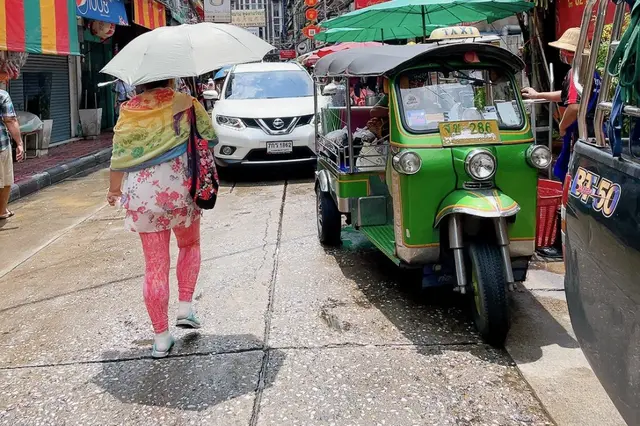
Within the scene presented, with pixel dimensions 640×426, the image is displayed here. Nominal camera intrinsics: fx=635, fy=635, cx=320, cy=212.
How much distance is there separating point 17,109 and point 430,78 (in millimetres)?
10606

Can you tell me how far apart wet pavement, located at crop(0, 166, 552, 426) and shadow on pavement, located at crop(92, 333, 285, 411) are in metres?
0.01

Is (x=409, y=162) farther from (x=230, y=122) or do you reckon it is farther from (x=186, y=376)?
(x=230, y=122)

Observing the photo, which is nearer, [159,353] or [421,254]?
[159,353]

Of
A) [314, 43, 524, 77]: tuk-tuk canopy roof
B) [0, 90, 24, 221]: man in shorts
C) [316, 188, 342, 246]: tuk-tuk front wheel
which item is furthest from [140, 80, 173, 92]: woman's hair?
[0, 90, 24, 221]: man in shorts

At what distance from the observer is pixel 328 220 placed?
6.03 meters

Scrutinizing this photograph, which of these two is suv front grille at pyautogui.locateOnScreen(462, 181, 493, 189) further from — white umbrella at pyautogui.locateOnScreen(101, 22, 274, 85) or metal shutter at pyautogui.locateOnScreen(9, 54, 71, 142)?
metal shutter at pyautogui.locateOnScreen(9, 54, 71, 142)

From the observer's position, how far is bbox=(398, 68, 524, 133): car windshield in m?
4.35

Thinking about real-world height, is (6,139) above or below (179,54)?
below

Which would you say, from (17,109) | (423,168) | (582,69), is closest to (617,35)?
(582,69)

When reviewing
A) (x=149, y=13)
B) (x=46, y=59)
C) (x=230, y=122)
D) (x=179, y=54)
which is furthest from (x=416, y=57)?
(x=149, y=13)

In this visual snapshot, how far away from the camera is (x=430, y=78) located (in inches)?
175

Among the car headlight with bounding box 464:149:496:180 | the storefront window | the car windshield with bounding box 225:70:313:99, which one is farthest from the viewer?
the storefront window

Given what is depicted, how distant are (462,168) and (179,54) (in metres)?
1.86

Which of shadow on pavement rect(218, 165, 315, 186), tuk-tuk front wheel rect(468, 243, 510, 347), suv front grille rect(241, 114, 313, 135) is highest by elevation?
suv front grille rect(241, 114, 313, 135)
